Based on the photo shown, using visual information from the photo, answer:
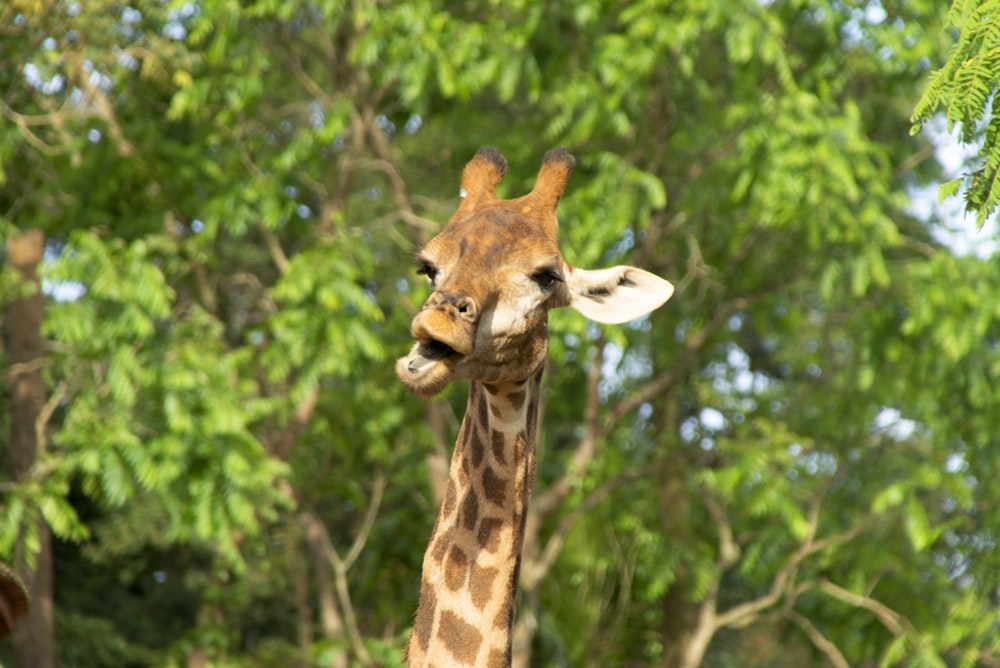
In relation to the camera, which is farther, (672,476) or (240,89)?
(672,476)

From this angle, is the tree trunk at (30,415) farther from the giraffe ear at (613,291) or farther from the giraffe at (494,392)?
the giraffe ear at (613,291)

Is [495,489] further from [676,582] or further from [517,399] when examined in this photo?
[676,582]

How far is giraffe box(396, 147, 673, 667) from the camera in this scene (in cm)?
406

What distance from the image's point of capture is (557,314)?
8961 millimetres

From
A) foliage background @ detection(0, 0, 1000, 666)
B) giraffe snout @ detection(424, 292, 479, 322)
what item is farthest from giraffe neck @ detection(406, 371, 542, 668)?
foliage background @ detection(0, 0, 1000, 666)

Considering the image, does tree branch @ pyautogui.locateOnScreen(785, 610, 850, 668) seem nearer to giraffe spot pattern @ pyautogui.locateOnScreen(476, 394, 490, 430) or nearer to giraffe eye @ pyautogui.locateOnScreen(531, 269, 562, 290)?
giraffe spot pattern @ pyautogui.locateOnScreen(476, 394, 490, 430)

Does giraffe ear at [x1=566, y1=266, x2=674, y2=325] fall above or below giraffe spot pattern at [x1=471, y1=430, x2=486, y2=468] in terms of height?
above

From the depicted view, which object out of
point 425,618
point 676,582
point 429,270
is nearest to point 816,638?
point 676,582

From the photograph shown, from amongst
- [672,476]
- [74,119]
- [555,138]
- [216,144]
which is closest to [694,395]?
[672,476]

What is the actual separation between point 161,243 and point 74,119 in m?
1.62

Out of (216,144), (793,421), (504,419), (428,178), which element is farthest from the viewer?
(428,178)

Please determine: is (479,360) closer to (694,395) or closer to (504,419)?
(504,419)

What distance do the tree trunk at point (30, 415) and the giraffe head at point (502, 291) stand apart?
7.93m

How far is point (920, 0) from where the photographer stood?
923 centimetres
